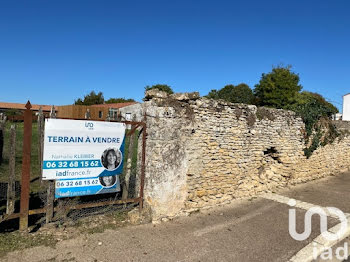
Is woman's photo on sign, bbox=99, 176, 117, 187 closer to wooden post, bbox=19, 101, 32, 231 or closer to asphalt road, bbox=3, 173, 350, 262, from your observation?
asphalt road, bbox=3, 173, 350, 262

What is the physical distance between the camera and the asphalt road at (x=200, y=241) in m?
3.73

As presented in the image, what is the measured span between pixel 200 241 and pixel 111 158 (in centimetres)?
216

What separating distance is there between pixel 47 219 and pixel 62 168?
0.90 m

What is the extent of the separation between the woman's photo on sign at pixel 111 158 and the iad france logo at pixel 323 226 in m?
3.49

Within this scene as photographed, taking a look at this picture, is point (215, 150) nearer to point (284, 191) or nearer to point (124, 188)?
point (124, 188)

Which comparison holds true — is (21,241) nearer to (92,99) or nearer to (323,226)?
(323,226)

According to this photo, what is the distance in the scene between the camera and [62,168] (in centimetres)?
429

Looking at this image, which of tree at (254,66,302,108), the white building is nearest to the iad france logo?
tree at (254,66,302,108)

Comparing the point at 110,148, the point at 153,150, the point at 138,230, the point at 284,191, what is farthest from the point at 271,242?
the point at 284,191

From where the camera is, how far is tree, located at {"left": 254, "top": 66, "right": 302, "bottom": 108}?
115 ft

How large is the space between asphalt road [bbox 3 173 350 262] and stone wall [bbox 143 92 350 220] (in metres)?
0.50

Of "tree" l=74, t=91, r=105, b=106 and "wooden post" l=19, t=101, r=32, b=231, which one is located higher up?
"tree" l=74, t=91, r=105, b=106

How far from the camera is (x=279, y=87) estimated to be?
35.7 meters

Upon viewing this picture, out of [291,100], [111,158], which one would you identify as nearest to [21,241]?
[111,158]
